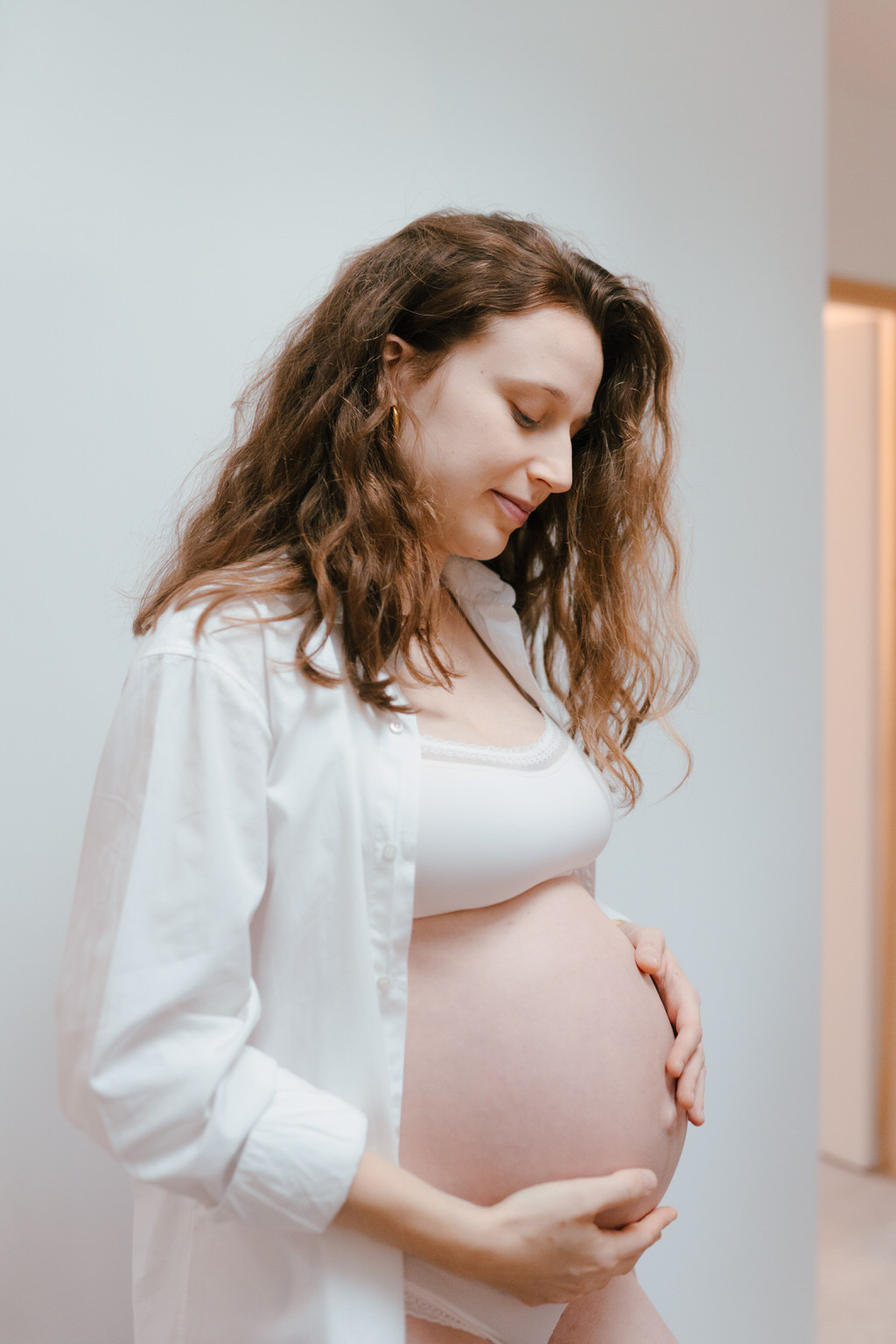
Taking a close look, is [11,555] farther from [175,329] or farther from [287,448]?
[287,448]

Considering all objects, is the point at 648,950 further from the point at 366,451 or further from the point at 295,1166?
the point at 366,451

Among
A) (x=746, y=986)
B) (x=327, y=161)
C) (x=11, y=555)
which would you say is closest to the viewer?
(x=11, y=555)

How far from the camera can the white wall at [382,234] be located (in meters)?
1.31

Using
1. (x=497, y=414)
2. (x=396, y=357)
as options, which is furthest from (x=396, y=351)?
(x=497, y=414)

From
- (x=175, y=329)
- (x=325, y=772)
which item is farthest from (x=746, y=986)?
(x=175, y=329)

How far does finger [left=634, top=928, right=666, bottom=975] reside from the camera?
1.11 meters

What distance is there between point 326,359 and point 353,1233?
0.75 m

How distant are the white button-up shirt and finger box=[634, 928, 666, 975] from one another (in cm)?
31

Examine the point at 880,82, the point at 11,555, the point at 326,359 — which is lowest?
the point at 11,555

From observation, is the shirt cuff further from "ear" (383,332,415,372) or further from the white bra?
"ear" (383,332,415,372)

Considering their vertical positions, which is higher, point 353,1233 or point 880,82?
point 880,82

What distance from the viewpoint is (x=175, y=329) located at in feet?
4.51

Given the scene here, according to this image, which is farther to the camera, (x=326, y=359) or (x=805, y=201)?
(x=805, y=201)

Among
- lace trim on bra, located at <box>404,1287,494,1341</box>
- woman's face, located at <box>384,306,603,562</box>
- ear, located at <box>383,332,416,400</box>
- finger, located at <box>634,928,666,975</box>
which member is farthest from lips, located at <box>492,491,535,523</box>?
lace trim on bra, located at <box>404,1287,494,1341</box>
